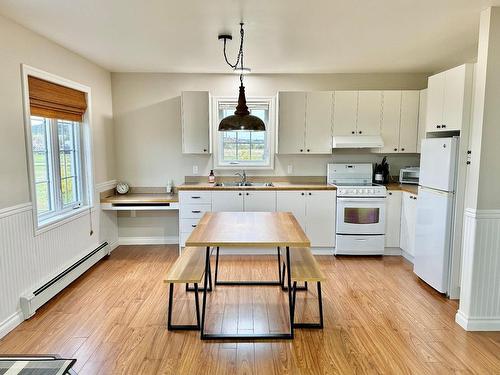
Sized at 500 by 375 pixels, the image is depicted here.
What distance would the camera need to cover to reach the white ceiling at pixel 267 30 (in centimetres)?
245

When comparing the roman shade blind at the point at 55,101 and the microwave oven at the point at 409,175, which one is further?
the microwave oven at the point at 409,175

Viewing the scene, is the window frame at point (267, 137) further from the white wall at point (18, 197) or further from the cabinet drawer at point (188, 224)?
the white wall at point (18, 197)

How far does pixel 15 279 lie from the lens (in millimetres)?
2744

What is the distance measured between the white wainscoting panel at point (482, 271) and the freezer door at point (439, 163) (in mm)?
533

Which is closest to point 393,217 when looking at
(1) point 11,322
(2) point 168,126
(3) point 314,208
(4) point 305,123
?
(3) point 314,208

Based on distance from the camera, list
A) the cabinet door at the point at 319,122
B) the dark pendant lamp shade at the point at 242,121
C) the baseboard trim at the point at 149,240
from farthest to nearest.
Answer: the baseboard trim at the point at 149,240 → the cabinet door at the point at 319,122 → the dark pendant lamp shade at the point at 242,121

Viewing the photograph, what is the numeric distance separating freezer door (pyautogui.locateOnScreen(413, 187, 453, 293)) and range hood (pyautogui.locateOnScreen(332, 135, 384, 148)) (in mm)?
1084

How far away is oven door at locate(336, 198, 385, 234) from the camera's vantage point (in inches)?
171

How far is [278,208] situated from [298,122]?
121cm

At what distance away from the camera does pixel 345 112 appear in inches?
179

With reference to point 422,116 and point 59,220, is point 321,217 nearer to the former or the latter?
point 422,116

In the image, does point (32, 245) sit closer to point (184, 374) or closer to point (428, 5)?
point (184, 374)

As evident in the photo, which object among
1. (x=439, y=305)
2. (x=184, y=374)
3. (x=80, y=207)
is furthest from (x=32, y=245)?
(x=439, y=305)

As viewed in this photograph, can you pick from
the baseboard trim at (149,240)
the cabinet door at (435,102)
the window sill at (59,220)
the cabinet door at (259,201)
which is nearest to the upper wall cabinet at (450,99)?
the cabinet door at (435,102)
